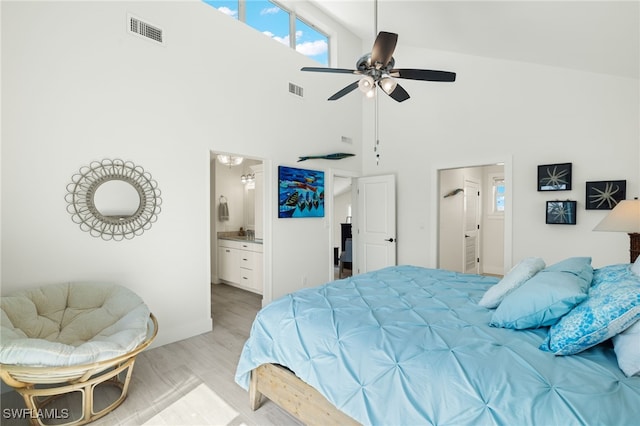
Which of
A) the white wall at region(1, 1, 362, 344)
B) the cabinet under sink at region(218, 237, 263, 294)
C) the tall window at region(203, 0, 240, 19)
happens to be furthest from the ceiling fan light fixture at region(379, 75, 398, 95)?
the cabinet under sink at region(218, 237, 263, 294)

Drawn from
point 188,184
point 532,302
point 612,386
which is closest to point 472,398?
point 612,386

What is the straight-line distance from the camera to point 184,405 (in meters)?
2.01

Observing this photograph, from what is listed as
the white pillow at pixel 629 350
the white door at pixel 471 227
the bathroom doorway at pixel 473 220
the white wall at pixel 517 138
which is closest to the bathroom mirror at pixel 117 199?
the white pillow at pixel 629 350

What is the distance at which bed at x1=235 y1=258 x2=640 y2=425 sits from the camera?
106 cm

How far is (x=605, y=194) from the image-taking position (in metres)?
3.22

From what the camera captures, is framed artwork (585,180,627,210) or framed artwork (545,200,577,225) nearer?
framed artwork (585,180,627,210)

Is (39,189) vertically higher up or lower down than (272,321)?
higher up

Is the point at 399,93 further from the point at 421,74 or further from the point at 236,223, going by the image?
the point at 236,223

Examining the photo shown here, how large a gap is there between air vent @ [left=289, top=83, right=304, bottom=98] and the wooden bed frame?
3.68 meters

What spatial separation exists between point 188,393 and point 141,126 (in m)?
2.39

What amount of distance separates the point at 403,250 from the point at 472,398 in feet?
12.7

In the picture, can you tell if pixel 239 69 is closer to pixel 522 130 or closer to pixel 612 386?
pixel 522 130

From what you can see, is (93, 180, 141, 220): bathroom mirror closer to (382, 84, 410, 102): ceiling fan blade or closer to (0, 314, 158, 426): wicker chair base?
(0, 314, 158, 426): wicker chair base

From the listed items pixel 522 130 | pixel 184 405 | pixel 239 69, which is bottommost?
pixel 184 405
